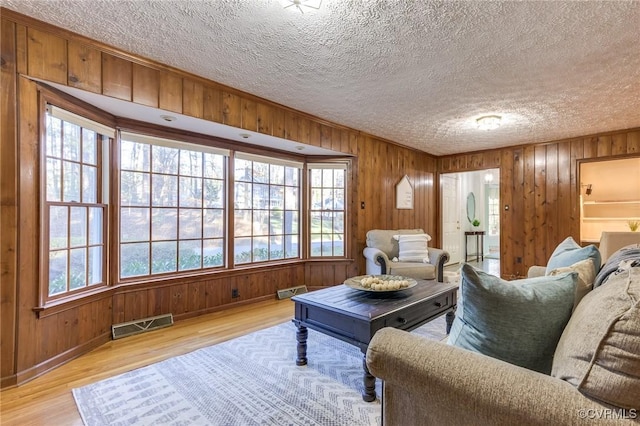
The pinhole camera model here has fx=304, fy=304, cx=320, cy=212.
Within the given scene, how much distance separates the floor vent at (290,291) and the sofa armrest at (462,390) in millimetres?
3161

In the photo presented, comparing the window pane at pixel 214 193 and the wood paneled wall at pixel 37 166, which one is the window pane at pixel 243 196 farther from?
the wood paneled wall at pixel 37 166

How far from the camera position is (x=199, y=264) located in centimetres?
356

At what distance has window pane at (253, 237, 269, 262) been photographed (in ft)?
13.4

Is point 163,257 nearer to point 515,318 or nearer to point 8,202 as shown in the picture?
point 8,202

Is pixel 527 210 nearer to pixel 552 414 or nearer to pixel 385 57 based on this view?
pixel 385 57

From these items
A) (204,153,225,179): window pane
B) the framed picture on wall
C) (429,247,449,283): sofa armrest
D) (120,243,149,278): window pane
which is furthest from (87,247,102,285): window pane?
the framed picture on wall

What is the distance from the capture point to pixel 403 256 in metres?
4.29

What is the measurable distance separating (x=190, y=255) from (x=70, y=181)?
53.2 inches

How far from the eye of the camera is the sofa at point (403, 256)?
12.9ft

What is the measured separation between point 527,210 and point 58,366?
6448 mm

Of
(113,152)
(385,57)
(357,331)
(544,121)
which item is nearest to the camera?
(357,331)

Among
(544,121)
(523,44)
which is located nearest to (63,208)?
(523,44)

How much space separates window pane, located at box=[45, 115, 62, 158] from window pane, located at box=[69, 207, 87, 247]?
467 millimetres

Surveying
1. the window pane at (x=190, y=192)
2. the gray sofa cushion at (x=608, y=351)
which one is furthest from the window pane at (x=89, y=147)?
the gray sofa cushion at (x=608, y=351)
